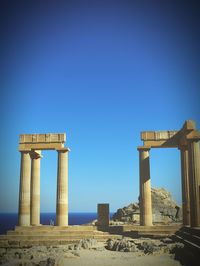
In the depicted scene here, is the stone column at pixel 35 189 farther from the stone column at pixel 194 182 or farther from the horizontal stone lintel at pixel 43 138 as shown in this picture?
the stone column at pixel 194 182

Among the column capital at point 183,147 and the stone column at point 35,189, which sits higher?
the column capital at point 183,147

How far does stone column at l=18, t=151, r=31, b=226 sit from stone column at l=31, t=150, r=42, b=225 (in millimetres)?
1720

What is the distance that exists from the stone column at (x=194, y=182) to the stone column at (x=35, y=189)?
20723mm

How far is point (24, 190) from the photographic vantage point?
141 ft

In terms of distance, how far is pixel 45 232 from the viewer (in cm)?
3797

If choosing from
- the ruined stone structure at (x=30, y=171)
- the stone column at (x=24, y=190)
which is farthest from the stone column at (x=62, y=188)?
the stone column at (x=24, y=190)

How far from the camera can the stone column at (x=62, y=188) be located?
41406mm

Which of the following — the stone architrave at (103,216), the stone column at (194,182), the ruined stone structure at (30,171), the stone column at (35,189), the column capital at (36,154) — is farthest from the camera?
the stone column at (35,189)

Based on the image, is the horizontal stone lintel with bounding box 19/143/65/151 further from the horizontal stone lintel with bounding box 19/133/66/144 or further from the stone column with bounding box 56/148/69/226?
the stone column with bounding box 56/148/69/226

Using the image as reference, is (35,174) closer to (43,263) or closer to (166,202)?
(43,263)

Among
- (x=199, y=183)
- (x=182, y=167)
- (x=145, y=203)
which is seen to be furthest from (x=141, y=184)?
(x=199, y=183)

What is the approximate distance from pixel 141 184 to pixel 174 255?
14712mm

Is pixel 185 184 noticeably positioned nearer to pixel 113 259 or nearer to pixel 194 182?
pixel 194 182

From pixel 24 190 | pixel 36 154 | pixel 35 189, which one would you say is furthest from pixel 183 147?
pixel 24 190
